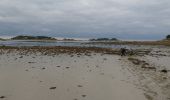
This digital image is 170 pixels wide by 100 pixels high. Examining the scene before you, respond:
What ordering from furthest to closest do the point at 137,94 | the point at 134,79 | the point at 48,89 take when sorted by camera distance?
the point at 134,79 → the point at 48,89 → the point at 137,94

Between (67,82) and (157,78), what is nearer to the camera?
(67,82)

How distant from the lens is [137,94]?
1088 cm

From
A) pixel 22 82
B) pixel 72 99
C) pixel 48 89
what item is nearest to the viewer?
pixel 72 99

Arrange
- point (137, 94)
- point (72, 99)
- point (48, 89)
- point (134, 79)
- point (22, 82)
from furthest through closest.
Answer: point (134, 79), point (22, 82), point (48, 89), point (137, 94), point (72, 99)

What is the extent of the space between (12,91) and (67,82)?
321 cm

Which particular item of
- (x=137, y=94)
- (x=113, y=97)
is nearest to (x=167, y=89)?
(x=137, y=94)

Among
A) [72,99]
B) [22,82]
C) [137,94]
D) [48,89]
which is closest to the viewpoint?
[72,99]

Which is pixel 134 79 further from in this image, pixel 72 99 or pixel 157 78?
pixel 72 99

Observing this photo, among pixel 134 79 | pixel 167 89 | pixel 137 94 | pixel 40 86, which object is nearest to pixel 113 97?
pixel 137 94

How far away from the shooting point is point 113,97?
10.4 metres

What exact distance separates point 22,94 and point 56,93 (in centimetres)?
135

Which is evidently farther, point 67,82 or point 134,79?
point 134,79

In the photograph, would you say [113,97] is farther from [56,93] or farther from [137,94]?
[56,93]

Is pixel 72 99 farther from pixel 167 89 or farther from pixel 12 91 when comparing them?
pixel 167 89
